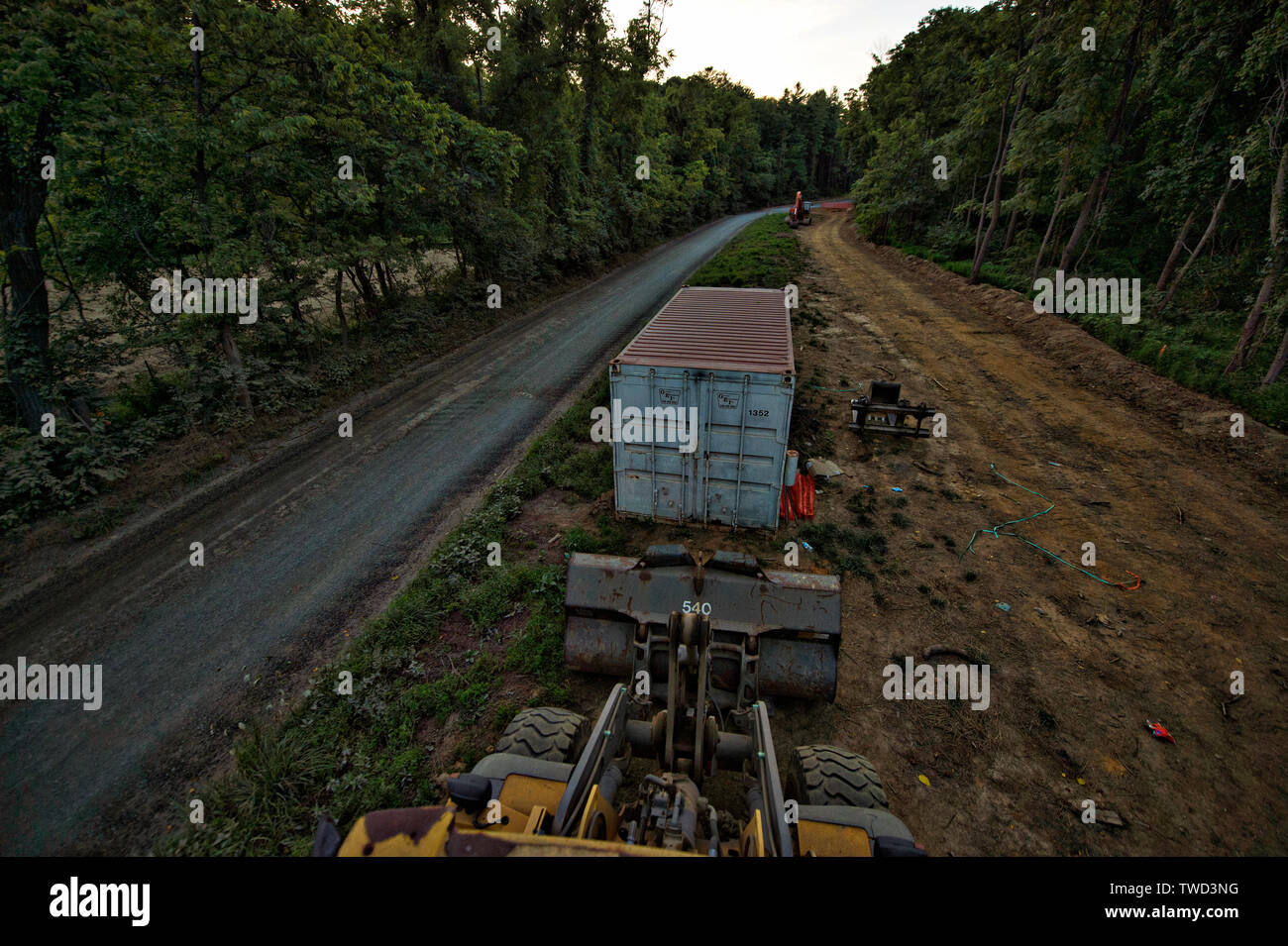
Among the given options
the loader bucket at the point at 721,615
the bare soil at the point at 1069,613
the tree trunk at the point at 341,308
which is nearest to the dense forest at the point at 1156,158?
the bare soil at the point at 1069,613

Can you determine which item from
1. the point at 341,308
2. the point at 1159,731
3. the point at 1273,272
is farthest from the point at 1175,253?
the point at 341,308

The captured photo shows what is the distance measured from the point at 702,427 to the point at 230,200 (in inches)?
457

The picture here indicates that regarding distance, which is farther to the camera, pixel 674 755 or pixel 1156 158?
pixel 1156 158

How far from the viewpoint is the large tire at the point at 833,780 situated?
4.54m

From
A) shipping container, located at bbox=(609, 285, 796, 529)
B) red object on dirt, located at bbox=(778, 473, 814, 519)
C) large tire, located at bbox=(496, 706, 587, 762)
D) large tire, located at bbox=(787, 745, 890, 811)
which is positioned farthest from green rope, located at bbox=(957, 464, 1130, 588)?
large tire, located at bbox=(496, 706, 587, 762)

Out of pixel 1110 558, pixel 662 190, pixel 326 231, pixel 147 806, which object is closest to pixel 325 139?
pixel 326 231

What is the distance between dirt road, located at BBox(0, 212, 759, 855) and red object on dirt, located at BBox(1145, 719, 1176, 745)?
1053cm

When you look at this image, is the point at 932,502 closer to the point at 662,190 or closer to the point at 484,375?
the point at 484,375

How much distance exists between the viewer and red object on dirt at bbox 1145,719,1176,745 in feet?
19.4

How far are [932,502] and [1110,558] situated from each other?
2.86 m

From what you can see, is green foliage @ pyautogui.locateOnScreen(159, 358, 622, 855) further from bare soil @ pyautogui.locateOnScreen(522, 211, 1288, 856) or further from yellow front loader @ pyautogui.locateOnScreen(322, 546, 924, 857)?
bare soil @ pyautogui.locateOnScreen(522, 211, 1288, 856)

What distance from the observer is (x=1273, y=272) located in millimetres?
12148

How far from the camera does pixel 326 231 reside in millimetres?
13125

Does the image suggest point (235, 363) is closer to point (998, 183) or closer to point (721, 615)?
point (721, 615)
